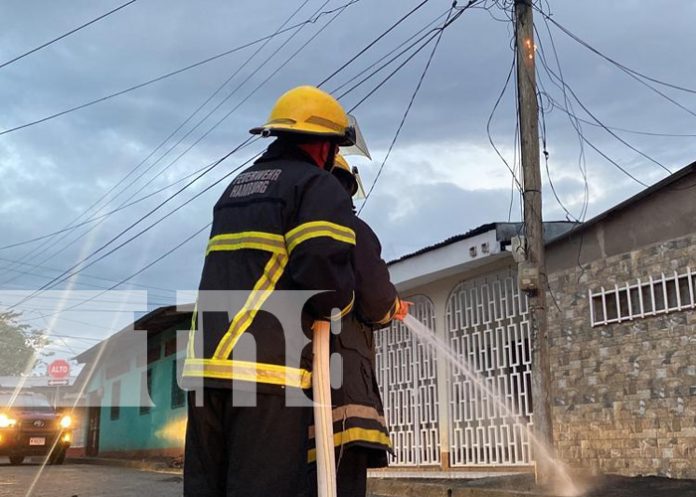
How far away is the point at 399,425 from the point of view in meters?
12.7

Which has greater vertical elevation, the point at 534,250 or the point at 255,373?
the point at 534,250

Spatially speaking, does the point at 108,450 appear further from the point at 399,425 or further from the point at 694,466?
the point at 694,466

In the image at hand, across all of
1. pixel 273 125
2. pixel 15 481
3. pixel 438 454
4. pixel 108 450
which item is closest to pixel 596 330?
pixel 438 454

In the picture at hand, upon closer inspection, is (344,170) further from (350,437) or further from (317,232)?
(350,437)

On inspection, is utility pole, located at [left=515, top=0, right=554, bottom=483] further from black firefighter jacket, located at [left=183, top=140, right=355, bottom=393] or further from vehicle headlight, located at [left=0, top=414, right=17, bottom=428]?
vehicle headlight, located at [left=0, top=414, right=17, bottom=428]

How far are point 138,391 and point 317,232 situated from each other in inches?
859

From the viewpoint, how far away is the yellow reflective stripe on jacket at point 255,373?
7.85 feet

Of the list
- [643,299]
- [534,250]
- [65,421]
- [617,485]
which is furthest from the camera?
[65,421]

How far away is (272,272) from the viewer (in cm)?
246

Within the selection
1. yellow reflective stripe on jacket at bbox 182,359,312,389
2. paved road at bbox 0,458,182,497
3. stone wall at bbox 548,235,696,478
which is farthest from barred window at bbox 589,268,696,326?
yellow reflective stripe on jacket at bbox 182,359,312,389

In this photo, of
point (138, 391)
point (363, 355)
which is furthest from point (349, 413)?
point (138, 391)

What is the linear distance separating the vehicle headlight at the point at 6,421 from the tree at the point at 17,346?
4257 cm

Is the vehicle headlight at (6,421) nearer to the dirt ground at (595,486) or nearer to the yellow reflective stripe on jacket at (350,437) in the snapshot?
the dirt ground at (595,486)

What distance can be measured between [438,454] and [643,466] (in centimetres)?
417
